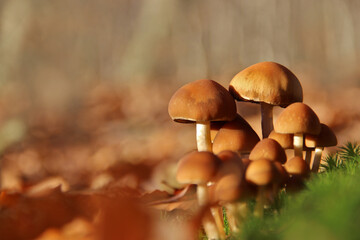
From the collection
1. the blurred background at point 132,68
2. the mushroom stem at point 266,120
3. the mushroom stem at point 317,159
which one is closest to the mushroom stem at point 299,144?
the mushroom stem at point 317,159

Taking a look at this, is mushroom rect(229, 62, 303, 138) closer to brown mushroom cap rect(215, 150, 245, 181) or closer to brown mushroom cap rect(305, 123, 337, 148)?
brown mushroom cap rect(305, 123, 337, 148)

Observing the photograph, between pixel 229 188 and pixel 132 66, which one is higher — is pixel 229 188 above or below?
below

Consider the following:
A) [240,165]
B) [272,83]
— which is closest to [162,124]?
[272,83]

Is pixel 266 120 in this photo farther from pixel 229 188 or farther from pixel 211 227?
pixel 229 188

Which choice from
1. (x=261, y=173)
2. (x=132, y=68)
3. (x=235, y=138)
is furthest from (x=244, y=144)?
(x=132, y=68)

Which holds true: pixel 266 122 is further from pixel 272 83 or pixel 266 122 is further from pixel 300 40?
pixel 300 40

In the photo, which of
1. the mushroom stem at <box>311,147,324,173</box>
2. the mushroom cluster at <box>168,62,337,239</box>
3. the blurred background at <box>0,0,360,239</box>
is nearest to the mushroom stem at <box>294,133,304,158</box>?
the mushroom cluster at <box>168,62,337,239</box>

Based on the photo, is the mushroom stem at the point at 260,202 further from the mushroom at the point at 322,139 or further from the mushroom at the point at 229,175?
the mushroom at the point at 322,139
